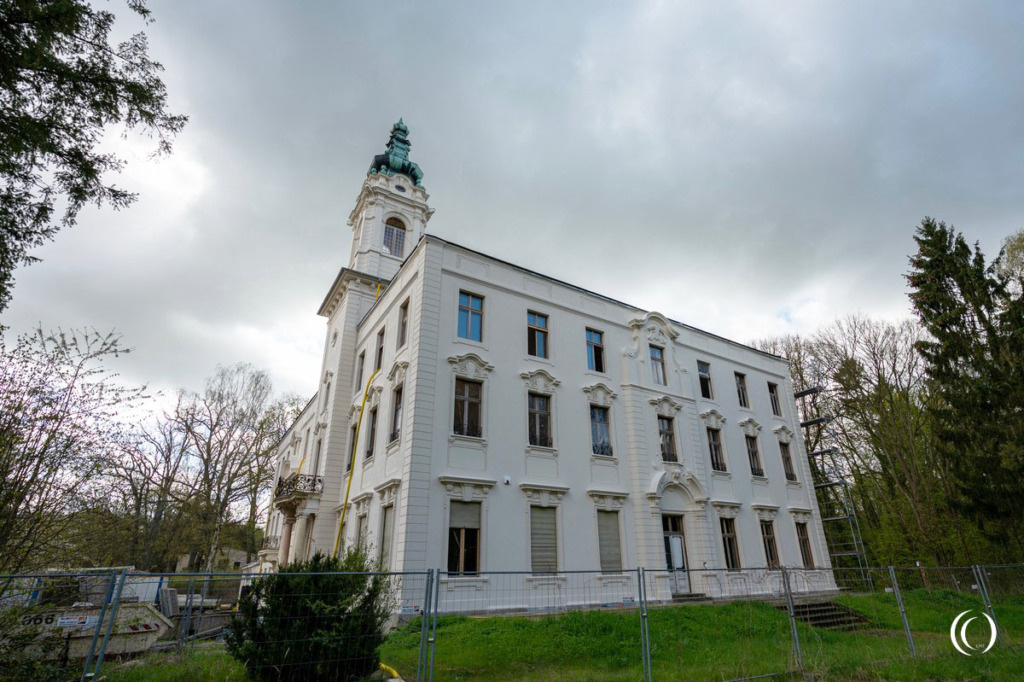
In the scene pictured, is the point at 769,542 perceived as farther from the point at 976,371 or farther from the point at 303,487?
the point at 303,487

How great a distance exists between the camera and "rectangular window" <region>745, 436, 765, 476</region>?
23.0m

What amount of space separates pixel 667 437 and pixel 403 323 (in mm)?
11170

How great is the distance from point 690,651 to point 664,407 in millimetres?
11249

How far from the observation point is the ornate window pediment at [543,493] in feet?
51.2

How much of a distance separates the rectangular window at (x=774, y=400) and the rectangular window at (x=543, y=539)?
1566 cm

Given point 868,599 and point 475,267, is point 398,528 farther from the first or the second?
point 868,599

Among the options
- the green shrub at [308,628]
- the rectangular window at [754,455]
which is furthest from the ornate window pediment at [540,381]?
the rectangular window at [754,455]

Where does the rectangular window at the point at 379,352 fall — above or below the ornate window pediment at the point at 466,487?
above

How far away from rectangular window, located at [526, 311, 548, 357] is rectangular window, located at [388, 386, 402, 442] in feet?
15.5

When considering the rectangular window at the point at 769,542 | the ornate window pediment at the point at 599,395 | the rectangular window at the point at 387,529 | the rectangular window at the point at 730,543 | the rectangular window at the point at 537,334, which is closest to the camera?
the rectangular window at the point at 387,529

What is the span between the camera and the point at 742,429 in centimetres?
2342

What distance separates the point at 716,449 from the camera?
2205 centimetres

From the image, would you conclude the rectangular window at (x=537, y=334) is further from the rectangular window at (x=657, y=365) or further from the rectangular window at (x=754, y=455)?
the rectangular window at (x=754, y=455)

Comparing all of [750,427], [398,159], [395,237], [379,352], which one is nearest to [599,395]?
[379,352]
